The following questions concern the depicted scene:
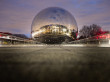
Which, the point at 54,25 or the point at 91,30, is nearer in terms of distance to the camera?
the point at 54,25

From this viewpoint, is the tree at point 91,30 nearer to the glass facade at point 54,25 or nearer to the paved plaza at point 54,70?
the glass facade at point 54,25

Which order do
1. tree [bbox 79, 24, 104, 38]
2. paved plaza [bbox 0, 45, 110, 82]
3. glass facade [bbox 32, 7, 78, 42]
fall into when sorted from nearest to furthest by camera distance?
paved plaza [bbox 0, 45, 110, 82]
glass facade [bbox 32, 7, 78, 42]
tree [bbox 79, 24, 104, 38]

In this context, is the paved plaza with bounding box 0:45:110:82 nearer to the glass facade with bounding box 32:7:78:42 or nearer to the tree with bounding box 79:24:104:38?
the glass facade with bounding box 32:7:78:42

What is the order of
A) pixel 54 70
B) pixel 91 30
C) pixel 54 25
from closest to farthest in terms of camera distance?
pixel 54 70
pixel 54 25
pixel 91 30

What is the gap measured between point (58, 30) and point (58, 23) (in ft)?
3.91

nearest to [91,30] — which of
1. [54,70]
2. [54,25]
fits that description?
[54,25]

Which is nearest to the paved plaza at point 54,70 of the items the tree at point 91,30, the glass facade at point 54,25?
the glass facade at point 54,25

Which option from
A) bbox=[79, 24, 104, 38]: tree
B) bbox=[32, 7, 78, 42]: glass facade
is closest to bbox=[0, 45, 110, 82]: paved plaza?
bbox=[32, 7, 78, 42]: glass facade

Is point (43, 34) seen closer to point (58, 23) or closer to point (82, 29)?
point (58, 23)

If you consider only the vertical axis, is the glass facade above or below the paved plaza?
above

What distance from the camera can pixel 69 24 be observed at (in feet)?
83.5

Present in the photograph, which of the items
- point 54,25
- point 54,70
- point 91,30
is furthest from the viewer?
point 91,30

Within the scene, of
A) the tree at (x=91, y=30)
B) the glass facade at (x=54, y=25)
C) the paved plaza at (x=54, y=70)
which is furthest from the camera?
the tree at (x=91, y=30)

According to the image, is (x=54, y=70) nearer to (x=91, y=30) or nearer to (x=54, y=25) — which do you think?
(x=54, y=25)
